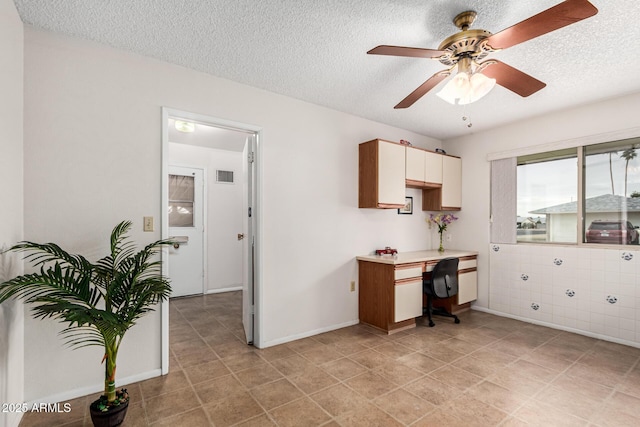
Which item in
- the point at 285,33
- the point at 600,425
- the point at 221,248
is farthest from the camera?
the point at 221,248

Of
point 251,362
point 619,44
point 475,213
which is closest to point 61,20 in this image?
point 251,362

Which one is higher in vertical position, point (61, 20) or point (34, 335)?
point (61, 20)

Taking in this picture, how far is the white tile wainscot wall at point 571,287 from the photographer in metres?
3.08

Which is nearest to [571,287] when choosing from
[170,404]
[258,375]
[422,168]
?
[422,168]

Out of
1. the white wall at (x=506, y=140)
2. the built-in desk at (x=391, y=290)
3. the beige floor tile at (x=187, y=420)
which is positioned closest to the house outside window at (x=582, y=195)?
the white wall at (x=506, y=140)

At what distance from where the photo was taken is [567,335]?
3.32 meters

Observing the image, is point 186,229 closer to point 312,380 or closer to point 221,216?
point 221,216

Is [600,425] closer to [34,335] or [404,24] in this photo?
[404,24]

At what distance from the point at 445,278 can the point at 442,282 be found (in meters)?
0.07

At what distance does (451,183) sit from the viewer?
14.5 ft

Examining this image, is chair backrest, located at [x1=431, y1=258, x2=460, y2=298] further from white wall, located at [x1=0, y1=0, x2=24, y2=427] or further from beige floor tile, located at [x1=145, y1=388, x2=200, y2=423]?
white wall, located at [x1=0, y1=0, x2=24, y2=427]

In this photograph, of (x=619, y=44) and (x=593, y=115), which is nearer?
(x=619, y=44)

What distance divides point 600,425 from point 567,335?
1.80 meters

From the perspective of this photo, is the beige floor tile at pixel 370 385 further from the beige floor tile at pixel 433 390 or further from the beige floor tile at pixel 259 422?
the beige floor tile at pixel 259 422
